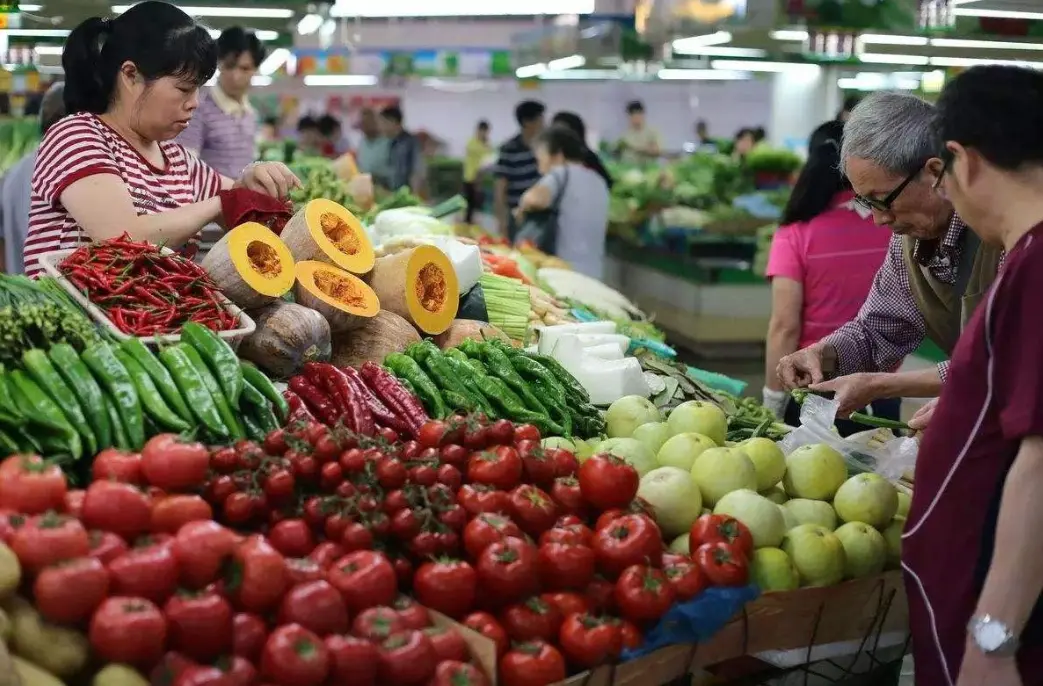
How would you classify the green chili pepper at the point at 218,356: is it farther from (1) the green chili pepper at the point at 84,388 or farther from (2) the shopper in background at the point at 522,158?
(2) the shopper in background at the point at 522,158

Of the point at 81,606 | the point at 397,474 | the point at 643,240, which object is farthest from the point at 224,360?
the point at 643,240

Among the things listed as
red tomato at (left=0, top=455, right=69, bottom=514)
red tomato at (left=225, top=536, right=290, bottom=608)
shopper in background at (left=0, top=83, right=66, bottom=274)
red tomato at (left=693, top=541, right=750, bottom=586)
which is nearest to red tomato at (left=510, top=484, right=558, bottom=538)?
red tomato at (left=693, top=541, right=750, bottom=586)

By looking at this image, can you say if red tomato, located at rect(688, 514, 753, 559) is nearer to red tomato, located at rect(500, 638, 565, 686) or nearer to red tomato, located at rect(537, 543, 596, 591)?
red tomato, located at rect(537, 543, 596, 591)

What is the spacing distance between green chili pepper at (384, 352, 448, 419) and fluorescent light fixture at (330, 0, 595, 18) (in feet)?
15.7

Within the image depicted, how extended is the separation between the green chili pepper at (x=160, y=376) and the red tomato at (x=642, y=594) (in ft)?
3.44

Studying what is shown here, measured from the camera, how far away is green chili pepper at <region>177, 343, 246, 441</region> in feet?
8.57

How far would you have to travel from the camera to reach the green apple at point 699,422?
3.13m

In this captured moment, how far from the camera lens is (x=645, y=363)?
4273 mm

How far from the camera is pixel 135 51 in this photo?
11.5 ft

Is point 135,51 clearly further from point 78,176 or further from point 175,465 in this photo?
point 175,465

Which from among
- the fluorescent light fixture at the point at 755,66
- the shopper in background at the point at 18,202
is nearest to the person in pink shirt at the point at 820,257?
the shopper in background at the point at 18,202

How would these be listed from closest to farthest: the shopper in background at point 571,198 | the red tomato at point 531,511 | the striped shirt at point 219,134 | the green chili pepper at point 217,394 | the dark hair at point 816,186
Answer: the red tomato at point 531,511
the green chili pepper at point 217,394
the dark hair at point 816,186
the striped shirt at point 219,134
the shopper in background at point 571,198

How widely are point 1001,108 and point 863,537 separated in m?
1.10

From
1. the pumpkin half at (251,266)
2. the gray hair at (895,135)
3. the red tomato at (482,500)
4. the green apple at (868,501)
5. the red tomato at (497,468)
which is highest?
the gray hair at (895,135)
